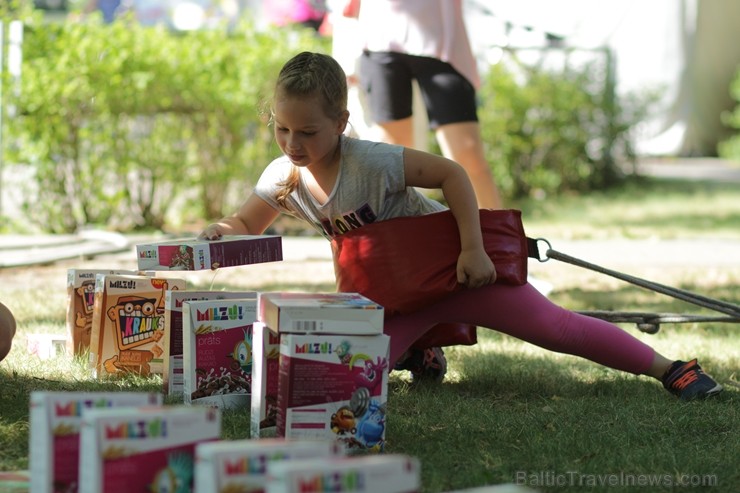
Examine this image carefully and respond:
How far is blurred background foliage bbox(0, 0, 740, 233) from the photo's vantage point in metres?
7.48

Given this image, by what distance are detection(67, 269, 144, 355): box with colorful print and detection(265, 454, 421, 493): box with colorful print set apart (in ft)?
6.61

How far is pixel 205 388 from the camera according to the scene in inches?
127

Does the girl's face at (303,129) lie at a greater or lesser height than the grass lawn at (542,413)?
greater

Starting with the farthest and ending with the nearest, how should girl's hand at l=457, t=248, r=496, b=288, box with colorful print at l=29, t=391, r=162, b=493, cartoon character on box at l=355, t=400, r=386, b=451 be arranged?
girl's hand at l=457, t=248, r=496, b=288
cartoon character on box at l=355, t=400, r=386, b=451
box with colorful print at l=29, t=391, r=162, b=493

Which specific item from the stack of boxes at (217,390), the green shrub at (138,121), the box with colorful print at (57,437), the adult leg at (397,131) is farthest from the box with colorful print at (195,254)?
the green shrub at (138,121)

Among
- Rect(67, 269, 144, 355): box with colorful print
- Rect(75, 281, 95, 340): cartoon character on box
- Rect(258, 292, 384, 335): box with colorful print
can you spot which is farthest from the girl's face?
Rect(75, 281, 95, 340): cartoon character on box

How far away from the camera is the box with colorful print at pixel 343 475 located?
1.80 metres

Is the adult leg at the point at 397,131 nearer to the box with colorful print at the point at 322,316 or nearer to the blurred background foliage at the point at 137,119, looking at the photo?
the box with colorful print at the point at 322,316

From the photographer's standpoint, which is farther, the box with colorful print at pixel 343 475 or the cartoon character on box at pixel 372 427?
the cartoon character on box at pixel 372 427

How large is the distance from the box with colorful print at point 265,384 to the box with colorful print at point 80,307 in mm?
999

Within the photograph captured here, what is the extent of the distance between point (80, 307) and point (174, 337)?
23.8 inches

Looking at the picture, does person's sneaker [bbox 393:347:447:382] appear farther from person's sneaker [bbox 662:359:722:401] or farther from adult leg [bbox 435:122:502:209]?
adult leg [bbox 435:122:502:209]

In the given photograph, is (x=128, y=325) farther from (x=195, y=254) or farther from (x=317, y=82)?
(x=317, y=82)

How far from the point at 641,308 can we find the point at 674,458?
8.13ft
